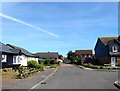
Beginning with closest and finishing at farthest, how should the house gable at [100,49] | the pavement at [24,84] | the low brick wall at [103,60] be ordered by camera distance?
the pavement at [24,84] < the low brick wall at [103,60] < the house gable at [100,49]

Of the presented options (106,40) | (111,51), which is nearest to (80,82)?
(111,51)

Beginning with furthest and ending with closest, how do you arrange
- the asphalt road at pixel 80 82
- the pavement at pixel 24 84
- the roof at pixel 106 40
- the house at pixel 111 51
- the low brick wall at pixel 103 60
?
the roof at pixel 106 40 < the low brick wall at pixel 103 60 < the house at pixel 111 51 < the asphalt road at pixel 80 82 < the pavement at pixel 24 84

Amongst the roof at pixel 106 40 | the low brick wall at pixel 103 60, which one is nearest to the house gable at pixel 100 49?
the roof at pixel 106 40

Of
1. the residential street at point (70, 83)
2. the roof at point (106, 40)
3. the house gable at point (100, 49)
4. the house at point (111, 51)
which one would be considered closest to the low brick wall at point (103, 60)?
the house at point (111, 51)

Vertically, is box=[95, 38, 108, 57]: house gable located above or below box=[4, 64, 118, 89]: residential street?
above

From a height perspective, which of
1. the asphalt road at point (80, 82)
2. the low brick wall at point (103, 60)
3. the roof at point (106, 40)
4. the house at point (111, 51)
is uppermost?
the roof at point (106, 40)

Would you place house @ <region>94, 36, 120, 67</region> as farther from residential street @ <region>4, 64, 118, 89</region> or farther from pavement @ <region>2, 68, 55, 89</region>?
pavement @ <region>2, 68, 55, 89</region>

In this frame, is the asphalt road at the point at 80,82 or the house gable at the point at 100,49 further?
the house gable at the point at 100,49

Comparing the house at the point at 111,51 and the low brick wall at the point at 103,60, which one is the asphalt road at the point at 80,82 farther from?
the low brick wall at the point at 103,60

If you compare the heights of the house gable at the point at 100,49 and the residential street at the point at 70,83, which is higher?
the house gable at the point at 100,49

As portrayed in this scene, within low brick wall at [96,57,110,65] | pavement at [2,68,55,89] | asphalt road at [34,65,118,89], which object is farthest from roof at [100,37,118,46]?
pavement at [2,68,55,89]

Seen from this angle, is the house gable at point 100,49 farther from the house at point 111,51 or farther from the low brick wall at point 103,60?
the low brick wall at point 103,60

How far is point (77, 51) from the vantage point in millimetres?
152750

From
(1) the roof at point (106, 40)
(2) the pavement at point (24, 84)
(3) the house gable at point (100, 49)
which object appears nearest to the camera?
(2) the pavement at point (24, 84)
